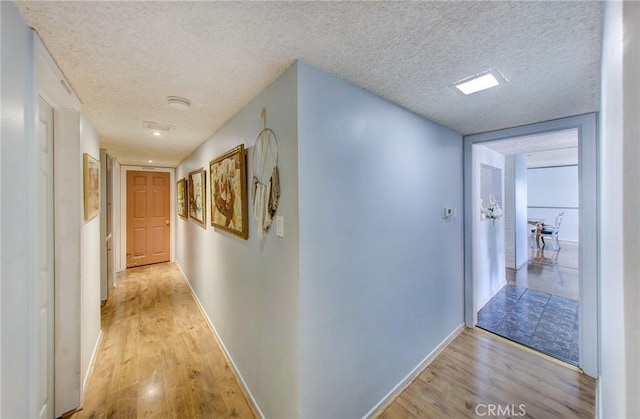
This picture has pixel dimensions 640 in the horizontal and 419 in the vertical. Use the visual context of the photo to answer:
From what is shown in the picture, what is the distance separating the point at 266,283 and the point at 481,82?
6.16ft

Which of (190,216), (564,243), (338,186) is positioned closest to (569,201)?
(564,243)

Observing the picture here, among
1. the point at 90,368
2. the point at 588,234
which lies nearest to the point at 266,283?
the point at 90,368

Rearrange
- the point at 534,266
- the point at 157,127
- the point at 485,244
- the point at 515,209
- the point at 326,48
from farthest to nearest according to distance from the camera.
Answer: the point at 534,266 < the point at 515,209 < the point at 485,244 < the point at 157,127 < the point at 326,48

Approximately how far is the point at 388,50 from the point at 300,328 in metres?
1.48

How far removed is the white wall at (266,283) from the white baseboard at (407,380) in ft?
2.37

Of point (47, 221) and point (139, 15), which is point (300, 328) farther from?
point (47, 221)

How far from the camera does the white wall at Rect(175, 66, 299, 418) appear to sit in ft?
4.36

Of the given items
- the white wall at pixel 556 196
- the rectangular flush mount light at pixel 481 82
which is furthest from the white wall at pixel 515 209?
the white wall at pixel 556 196

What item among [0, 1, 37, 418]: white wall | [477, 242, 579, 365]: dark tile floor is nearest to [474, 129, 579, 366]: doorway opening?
[477, 242, 579, 365]: dark tile floor

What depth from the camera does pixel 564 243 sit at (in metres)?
7.73

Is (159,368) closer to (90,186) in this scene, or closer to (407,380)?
(90,186)

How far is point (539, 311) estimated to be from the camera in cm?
314

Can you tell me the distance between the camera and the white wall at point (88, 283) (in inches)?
72.7

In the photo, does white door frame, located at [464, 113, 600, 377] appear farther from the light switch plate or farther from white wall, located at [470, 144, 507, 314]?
the light switch plate
